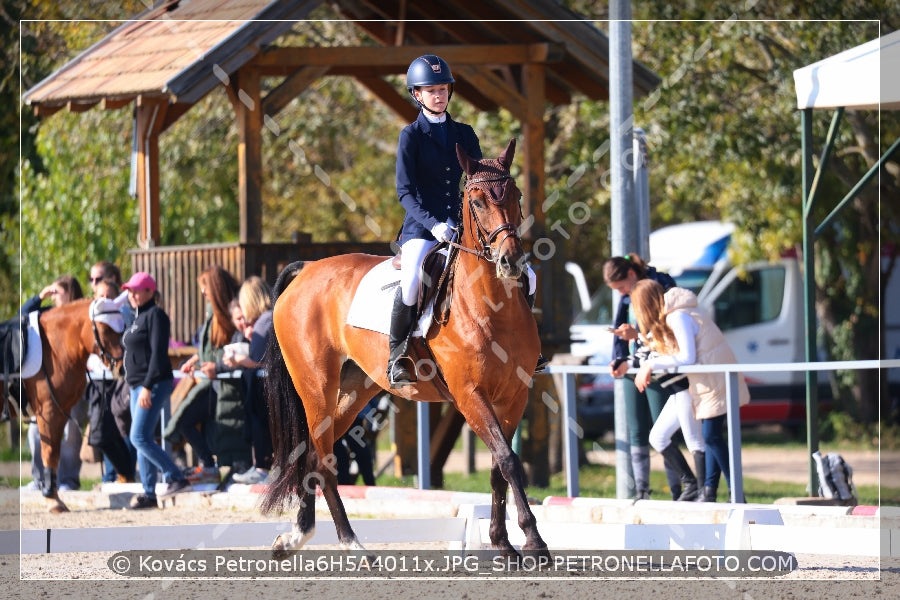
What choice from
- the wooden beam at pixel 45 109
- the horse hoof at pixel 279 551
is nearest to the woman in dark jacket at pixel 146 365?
the horse hoof at pixel 279 551

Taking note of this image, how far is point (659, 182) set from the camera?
2148 cm

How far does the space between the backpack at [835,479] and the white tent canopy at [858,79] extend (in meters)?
2.65

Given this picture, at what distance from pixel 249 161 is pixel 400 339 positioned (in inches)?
236

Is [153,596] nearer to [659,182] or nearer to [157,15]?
[157,15]

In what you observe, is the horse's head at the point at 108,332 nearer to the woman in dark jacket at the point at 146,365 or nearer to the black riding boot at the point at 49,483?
the woman in dark jacket at the point at 146,365

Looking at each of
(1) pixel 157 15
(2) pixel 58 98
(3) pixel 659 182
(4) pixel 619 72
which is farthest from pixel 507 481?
(3) pixel 659 182

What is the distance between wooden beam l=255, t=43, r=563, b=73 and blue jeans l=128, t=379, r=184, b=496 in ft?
12.6

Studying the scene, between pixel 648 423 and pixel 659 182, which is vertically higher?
pixel 659 182

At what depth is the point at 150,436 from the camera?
457 inches

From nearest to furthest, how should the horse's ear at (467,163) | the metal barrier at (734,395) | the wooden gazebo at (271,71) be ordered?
1. the horse's ear at (467,163)
2. the metal barrier at (734,395)
3. the wooden gazebo at (271,71)

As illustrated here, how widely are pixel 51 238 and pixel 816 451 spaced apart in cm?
1414

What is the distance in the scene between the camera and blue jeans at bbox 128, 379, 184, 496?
1152 cm

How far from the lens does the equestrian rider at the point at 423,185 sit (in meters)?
8.11

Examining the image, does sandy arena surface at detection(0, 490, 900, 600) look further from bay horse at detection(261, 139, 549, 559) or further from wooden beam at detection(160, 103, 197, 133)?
wooden beam at detection(160, 103, 197, 133)
